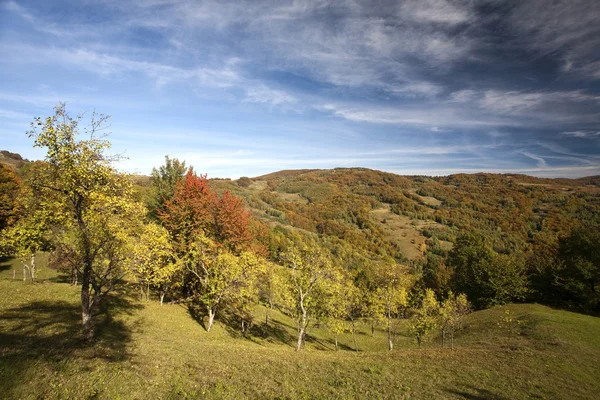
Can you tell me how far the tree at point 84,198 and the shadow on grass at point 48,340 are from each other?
1.87m

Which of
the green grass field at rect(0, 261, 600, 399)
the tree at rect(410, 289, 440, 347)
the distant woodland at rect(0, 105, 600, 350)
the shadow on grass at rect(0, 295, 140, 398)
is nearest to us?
the shadow on grass at rect(0, 295, 140, 398)

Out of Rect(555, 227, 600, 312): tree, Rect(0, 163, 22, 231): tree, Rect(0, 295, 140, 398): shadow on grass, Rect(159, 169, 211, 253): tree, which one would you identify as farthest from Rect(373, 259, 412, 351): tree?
Rect(0, 163, 22, 231): tree

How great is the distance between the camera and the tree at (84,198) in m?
16.3

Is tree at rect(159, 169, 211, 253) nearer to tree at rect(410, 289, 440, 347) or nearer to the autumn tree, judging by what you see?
the autumn tree

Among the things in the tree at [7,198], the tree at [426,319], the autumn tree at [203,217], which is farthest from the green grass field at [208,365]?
the tree at [7,198]

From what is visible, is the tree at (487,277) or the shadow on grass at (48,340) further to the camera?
the tree at (487,277)

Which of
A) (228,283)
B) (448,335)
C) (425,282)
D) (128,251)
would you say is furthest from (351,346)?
(425,282)

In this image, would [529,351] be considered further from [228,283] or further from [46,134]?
[46,134]

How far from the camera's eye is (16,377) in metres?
11.7

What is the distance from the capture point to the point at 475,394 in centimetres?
1972

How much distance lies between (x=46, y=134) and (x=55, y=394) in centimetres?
1319

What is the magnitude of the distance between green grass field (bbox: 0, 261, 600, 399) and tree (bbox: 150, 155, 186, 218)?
16662 mm

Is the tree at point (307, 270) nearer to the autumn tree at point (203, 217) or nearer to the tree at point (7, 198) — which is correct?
the autumn tree at point (203, 217)

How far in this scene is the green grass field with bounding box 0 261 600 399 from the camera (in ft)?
44.2
